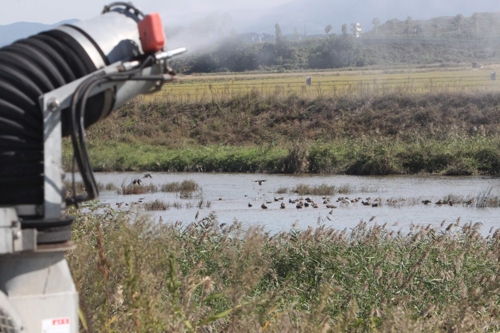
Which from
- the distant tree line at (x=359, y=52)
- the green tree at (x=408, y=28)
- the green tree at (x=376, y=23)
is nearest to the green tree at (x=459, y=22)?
the distant tree line at (x=359, y=52)

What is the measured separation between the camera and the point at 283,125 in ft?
109

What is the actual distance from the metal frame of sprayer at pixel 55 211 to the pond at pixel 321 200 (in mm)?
6823

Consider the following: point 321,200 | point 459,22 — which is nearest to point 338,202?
point 321,200

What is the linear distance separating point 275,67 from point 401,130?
1899 inches

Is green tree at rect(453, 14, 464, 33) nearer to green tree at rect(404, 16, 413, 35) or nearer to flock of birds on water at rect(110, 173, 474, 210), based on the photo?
green tree at rect(404, 16, 413, 35)

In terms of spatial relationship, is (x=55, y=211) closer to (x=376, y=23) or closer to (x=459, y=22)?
(x=376, y=23)

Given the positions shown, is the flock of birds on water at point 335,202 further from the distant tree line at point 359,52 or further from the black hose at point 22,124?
the distant tree line at point 359,52

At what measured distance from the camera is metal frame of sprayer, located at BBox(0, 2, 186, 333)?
3459 mm

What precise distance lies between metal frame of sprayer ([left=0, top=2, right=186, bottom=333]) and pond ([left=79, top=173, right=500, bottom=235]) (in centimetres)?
682

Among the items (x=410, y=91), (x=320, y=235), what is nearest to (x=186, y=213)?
(x=320, y=235)

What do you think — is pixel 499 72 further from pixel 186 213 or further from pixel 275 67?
pixel 186 213

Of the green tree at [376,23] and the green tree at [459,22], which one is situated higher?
the green tree at [376,23]

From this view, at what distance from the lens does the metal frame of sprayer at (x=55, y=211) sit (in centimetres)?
346

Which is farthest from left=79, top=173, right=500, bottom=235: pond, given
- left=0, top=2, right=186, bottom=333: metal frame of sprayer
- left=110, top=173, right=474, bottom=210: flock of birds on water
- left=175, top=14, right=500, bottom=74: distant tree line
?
left=175, top=14, right=500, bottom=74: distant tree line
